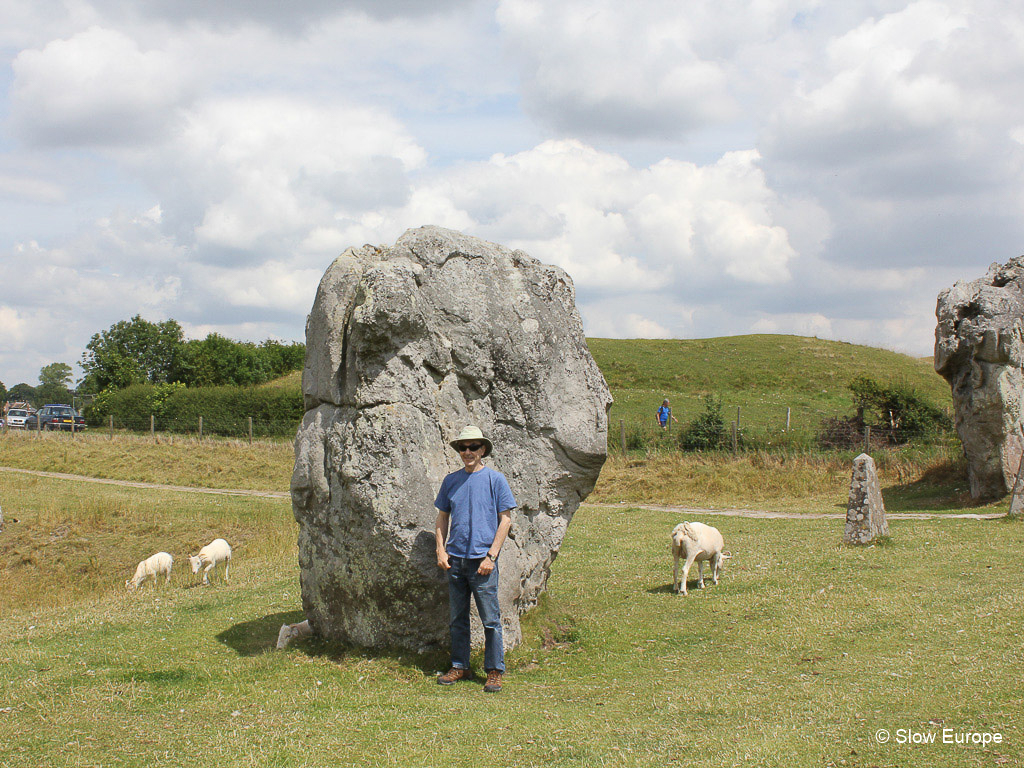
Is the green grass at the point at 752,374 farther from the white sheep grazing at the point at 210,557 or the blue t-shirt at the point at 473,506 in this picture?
the blue t-shirt at the point at 473,506

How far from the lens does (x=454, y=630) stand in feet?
28.7

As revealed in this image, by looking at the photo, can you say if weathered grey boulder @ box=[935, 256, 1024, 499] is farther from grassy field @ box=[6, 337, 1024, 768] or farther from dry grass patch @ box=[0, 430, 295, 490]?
dry grass patch @ box=[0, 430, 295, 490]

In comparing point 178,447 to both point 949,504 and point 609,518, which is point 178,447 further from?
point 949,504

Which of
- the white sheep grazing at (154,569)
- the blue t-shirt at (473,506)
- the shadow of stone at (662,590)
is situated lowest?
the white sheep grazing at (154,569)

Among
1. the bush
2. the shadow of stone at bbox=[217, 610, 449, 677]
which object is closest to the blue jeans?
the shadow of stone at bbox=[217, 610, 449, 677]

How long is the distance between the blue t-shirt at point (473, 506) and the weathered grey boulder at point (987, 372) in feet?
58.9

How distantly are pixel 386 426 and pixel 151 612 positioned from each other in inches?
233

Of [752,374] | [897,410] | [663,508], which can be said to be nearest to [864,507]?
[663,508]

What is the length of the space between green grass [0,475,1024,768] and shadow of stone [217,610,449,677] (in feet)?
0.15

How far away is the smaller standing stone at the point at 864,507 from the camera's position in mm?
14578

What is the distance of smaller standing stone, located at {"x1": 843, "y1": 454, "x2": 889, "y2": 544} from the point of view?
14.6 m

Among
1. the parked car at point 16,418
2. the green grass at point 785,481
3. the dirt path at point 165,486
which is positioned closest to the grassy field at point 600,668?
the green grass at point 785,481

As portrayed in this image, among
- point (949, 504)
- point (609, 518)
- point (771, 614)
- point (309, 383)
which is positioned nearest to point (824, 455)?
point (949, 504)

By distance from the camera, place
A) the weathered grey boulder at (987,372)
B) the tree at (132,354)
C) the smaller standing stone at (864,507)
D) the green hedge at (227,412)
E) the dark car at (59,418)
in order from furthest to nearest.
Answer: the tree at (132,354) → the dark car at (59,418) → the green hedge at (227,412) → the weathered grey boulder at (987,372) → the smaller standing stone at (864,507)
